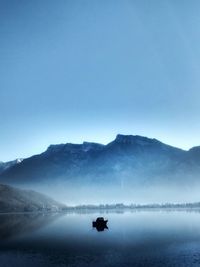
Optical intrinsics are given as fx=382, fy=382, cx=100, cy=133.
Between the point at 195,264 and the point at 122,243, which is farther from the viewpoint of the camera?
the point at 122,243

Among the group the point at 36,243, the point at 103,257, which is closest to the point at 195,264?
the point at 103,257

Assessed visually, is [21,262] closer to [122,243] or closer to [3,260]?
[3,260]

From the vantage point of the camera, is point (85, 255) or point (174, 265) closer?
point (174, 265)

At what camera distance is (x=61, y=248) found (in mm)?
145500

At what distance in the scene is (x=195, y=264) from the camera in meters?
98.7

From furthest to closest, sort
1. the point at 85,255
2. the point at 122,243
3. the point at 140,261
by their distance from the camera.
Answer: the point at 122,243 → the point at 85,255 → the point at 140,261

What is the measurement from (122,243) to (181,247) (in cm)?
2968

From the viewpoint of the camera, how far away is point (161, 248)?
134 meters

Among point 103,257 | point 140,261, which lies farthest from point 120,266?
point 103,257

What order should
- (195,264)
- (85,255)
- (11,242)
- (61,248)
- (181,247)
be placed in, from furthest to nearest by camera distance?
(11,242) → (61,248) → (181,247) → (85,255) → (195,264)

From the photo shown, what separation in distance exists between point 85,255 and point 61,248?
2371cm

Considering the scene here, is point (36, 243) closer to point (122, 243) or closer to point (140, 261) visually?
point (122, 243)

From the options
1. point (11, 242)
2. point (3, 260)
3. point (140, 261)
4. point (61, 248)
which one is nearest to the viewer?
point (140, 261)

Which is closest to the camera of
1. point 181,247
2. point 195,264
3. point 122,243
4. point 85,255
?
point 195,264
